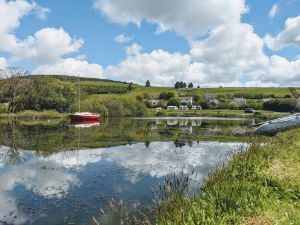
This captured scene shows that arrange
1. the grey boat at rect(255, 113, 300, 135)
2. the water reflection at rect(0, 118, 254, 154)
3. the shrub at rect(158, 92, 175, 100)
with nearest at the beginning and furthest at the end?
the water reflection at rect(0, 118, 254, 154) → the grey boat at rect(255, 113, 300, 135) → the shrub at rect(158, 92, 175, 100)

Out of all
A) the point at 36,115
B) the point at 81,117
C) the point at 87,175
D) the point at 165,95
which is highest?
the point at 165,95

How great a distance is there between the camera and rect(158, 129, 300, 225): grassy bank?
8.79 m

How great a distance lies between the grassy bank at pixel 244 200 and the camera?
8789 mm

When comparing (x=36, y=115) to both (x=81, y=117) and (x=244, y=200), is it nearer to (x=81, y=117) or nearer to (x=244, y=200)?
(x=81, y=117)

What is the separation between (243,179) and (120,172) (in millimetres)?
8691

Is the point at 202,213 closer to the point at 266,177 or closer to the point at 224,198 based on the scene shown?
the point at 224,198

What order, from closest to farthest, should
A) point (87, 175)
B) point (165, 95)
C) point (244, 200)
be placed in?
point (244, 200) < point (87, 175) < point (165, 95)

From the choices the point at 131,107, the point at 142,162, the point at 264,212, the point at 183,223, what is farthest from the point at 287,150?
the point at 131,107

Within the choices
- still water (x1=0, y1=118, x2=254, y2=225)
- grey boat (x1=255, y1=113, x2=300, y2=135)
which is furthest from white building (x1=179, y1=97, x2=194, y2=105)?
still water (x1=0, y1=118, x2=254, y2=225)

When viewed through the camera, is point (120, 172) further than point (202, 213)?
Yes

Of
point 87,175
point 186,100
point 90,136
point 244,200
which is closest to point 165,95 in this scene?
point 186,100

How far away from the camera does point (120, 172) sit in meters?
19.8

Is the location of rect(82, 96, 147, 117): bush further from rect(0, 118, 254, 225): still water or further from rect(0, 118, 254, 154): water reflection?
rect(0, 118, 254, 225): still water

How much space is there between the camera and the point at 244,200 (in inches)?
391
